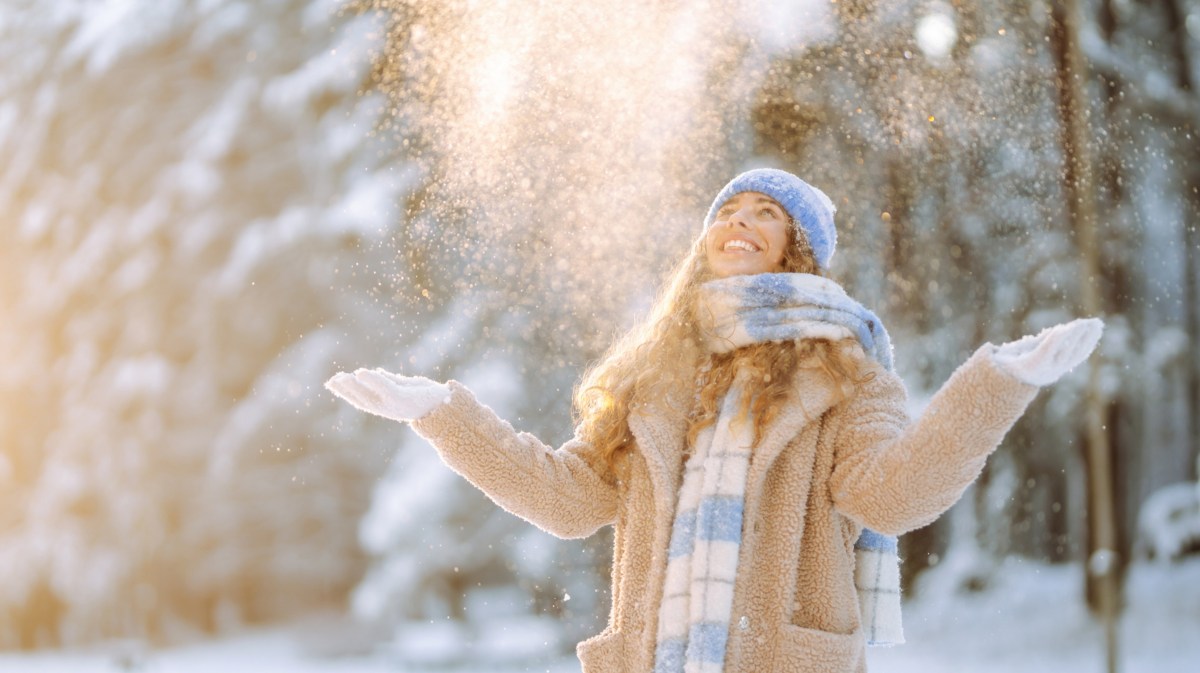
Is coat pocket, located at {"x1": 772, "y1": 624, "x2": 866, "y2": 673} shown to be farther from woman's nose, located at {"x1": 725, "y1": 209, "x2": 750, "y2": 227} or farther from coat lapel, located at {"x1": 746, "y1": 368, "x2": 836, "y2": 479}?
woman's nose, located at {"x1": 725, "y1": 209, "x2": 750, "y2": 227}

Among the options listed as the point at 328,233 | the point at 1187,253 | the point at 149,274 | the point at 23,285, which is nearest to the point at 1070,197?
the point at 1187,253

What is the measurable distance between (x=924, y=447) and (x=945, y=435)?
37mm

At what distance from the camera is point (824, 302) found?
195cm

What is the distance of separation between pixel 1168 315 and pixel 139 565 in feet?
25.0

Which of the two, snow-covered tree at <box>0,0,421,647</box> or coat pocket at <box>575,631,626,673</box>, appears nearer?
coat pocket at <box>575,631,626,673</box>

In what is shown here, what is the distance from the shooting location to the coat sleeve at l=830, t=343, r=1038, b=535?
163 centimetres

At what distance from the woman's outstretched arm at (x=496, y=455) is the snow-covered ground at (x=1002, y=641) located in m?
5.11

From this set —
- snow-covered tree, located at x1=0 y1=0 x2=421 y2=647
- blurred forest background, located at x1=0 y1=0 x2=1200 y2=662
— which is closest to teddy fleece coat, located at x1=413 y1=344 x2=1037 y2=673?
blurred forest background, located at x1=0 y1=0 x2=1200 y2=662

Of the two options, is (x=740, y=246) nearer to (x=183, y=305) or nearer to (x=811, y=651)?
(x=811, y=651)

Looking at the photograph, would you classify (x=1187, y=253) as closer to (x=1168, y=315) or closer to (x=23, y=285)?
(x=1168, y=315)

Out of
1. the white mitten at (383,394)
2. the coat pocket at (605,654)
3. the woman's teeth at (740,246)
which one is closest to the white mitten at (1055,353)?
the woman's teeth at (740,246)

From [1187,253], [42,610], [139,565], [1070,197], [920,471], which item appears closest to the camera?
[920,471]

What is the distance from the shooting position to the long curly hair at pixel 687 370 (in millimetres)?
1906

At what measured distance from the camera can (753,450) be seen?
1.85 metres
